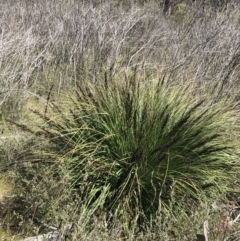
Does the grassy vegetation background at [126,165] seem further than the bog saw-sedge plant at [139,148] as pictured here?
No

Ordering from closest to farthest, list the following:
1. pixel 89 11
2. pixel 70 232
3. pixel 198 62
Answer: pixel 70 232 < pixel 198 62 < pixel 89 11

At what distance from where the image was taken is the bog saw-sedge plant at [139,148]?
2.84 metres

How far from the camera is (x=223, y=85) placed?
4.54 metres

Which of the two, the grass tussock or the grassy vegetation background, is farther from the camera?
the grass tussock

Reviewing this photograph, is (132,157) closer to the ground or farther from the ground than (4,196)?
farther from the ground

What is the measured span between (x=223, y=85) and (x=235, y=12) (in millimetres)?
3167

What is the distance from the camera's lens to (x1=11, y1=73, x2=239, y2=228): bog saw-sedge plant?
9.33 ft

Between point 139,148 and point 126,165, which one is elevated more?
point 139,148

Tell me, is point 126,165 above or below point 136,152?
below

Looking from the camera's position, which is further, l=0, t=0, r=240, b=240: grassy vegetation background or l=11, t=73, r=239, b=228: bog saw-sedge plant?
l=11, t=73, r=239, b=228: bog saw-sedge plant

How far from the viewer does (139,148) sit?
2910 mm

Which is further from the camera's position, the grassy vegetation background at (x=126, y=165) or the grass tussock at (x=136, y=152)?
the grass tussock at (x=136, y=152)

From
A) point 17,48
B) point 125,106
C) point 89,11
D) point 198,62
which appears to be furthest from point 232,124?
point 89,11

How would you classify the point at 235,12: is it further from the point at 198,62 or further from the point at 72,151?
the point at 72,151
